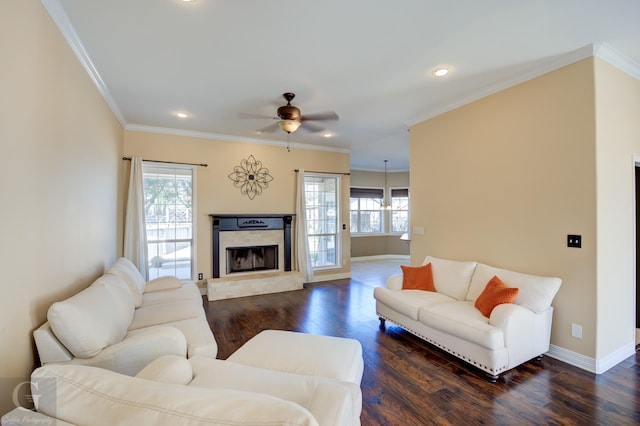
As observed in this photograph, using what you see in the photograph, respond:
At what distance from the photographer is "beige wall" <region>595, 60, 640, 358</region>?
2576 mm

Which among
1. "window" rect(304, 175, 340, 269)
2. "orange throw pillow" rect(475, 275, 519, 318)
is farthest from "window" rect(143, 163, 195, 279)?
"orange throw pillow" rect(475, 275, 519, 318)

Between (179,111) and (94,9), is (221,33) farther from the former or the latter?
(179,111)

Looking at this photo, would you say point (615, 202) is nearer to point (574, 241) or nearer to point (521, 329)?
point (574, 241)

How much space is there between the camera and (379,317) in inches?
144

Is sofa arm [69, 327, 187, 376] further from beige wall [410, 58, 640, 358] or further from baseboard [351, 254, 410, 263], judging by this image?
baseboard [351, 254, 410, 263]

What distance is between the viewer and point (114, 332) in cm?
205

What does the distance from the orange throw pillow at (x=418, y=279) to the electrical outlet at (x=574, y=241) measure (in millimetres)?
1429

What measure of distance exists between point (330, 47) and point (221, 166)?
3.41 metres

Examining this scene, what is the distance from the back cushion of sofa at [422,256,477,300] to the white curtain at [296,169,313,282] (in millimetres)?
2723

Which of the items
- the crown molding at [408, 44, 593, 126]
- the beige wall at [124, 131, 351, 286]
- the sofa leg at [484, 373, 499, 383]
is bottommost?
the sofa leg at [484, 373, 499, 383]

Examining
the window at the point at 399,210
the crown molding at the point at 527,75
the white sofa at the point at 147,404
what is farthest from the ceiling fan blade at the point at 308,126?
the window at the point at 399,210

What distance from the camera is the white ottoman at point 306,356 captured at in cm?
179

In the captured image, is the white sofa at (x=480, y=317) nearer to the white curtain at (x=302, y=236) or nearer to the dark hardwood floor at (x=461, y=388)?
the dark hardwood floor at (x=461, y=388)

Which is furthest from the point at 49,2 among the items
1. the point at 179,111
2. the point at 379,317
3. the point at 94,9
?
the point at 379,317
